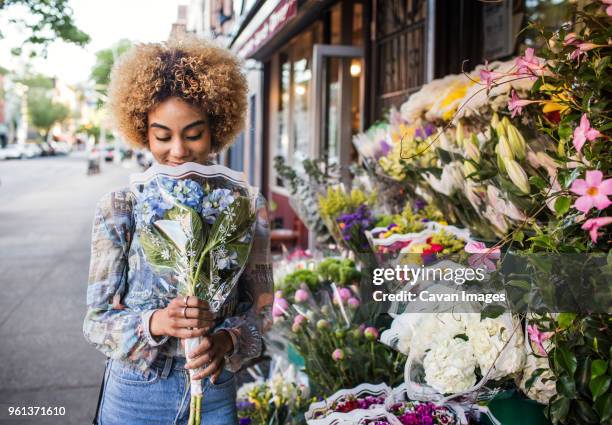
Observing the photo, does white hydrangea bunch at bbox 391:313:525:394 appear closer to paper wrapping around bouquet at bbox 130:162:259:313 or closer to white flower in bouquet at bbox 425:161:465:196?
paper wrapping around bouquet at bbox 130:162:259:313

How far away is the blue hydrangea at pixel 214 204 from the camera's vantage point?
1752mm

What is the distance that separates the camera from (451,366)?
5.75 feet

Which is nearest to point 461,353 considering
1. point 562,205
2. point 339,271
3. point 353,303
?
point 562,205

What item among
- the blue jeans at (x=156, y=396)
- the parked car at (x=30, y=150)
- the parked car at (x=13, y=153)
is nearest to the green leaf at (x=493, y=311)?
the blue jeans at (x=156, y=396)

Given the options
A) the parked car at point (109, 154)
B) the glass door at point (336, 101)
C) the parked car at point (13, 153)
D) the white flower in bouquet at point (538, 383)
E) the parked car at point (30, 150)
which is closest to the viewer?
the white flower in bouquet at point (538, 383)

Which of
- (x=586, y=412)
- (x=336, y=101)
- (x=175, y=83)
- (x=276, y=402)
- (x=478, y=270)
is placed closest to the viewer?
(x=586, y=412)

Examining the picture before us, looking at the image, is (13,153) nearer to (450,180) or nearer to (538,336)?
(450,180)

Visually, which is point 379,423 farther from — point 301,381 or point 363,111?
point 363,111

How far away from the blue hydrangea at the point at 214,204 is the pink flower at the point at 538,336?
0.78 meters

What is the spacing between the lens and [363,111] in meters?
5.91

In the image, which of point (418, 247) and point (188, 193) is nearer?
point (188, 193)

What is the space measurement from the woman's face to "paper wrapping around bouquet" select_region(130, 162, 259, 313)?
0.38 ft

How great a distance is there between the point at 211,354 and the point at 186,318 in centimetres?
15

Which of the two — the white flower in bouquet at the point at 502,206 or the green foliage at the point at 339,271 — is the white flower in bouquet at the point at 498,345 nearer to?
the white flower in bouquet at the point at 502,206
